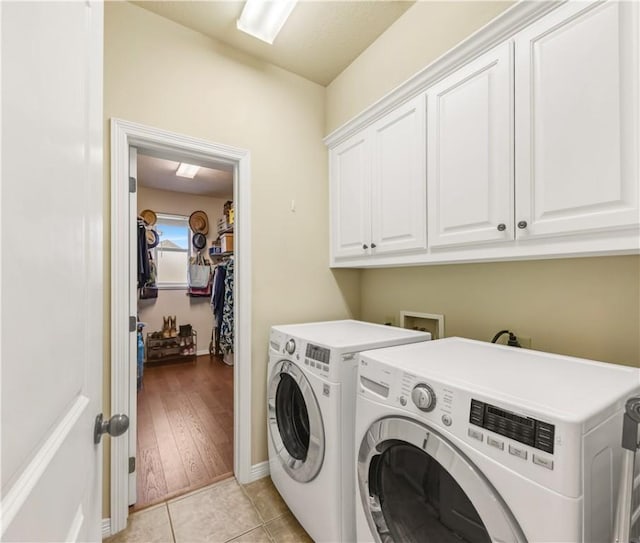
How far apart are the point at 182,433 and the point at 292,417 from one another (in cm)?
134

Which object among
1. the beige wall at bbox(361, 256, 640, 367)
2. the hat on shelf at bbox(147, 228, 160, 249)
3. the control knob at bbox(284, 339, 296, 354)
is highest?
the hat on shelf at bbox(147, 228, 160, 249)

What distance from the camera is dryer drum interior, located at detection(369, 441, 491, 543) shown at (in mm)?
835

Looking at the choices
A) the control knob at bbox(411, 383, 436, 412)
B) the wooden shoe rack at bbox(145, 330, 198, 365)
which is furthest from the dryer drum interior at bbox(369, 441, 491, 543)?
the wooden shoe rack at bbox(145, 330, 198, 365)

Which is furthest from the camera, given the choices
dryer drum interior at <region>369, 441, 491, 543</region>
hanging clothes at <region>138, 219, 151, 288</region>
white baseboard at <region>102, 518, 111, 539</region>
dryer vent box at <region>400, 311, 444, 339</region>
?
hanging clothes at <region>138, 219, 151, 288</region>

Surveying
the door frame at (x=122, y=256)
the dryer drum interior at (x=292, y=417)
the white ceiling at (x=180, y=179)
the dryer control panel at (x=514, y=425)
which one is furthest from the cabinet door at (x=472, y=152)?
the white ceiling at (x=180, y=179)

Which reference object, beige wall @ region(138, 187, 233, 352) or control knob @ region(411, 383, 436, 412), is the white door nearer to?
control knob @ region(411, 383, 436, 412)

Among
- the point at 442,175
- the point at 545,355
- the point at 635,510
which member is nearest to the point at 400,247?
the point at 442,175

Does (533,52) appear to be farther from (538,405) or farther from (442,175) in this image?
(538,405)

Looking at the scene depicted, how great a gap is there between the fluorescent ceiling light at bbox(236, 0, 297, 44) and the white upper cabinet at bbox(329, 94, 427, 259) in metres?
0.72

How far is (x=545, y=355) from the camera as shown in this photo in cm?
116

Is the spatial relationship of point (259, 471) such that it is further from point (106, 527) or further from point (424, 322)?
point (424, 322)

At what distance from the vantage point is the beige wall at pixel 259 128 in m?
1.62

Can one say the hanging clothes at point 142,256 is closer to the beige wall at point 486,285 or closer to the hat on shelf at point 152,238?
the hat on shelf at point 152,238

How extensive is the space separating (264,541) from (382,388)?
110 centimetres
